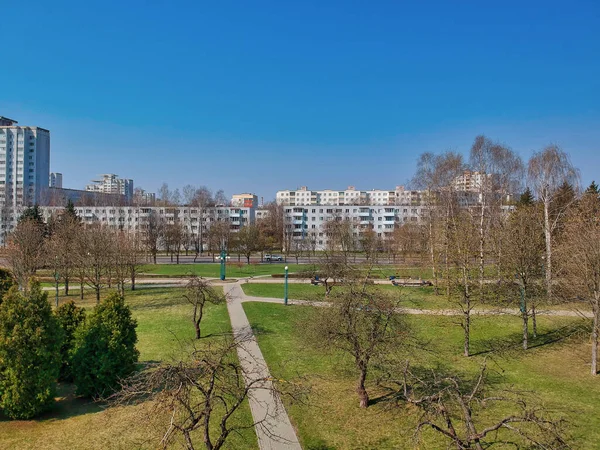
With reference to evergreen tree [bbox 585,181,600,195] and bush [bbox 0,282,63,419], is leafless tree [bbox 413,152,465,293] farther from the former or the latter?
bush [bbox 0,282,63,419]

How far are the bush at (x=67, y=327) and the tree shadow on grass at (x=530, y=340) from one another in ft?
49.7

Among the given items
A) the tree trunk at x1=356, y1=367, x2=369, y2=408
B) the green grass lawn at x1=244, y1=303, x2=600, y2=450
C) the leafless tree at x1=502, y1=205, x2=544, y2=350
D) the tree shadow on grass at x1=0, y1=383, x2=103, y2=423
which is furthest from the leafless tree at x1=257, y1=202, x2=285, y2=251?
the tree trunk at x1=356, y1=367, x2=369, y2=408

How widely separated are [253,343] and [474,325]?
38.8 feet

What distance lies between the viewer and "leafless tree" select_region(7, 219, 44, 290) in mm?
23859

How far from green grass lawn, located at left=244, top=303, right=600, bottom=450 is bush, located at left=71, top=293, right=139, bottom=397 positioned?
16.6ft

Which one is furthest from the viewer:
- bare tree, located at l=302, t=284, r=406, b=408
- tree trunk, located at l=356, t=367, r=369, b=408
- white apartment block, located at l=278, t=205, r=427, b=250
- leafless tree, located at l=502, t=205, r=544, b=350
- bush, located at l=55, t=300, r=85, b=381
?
white apartment block, located at l=278, t=205, r=427, b=250

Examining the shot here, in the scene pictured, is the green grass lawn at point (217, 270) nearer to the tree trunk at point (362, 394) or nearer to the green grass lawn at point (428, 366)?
the green grass lawn at point (428, 366)

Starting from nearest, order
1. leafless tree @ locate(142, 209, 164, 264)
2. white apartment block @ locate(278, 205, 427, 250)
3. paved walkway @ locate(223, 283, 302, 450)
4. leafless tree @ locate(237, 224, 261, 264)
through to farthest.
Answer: paved walkway @ locate(223, 283, 302, 450) < leafless tree @ locate(142, 209, 164, 264) < leafless tree @ locate(237, 224, 261, 264) < white apartment block @ locate(278, 205, 427, 250)

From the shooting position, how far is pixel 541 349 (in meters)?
18.5

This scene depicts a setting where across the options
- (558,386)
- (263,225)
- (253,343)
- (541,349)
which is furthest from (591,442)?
(263,225)

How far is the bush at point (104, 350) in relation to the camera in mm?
12977

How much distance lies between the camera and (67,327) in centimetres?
1481

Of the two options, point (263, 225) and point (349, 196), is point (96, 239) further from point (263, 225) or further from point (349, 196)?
point (349, 196)

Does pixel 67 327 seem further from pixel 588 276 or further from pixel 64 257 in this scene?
pixel 588 276
